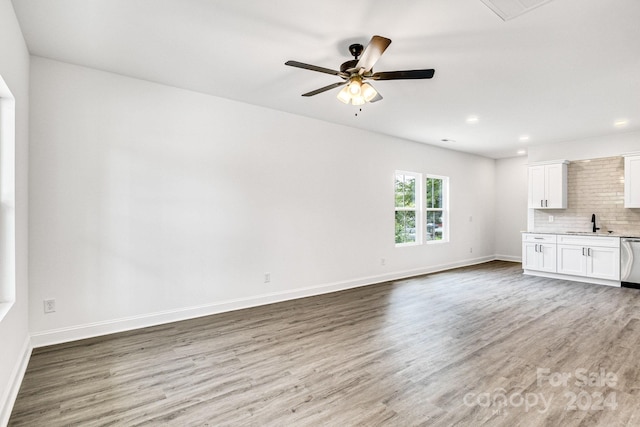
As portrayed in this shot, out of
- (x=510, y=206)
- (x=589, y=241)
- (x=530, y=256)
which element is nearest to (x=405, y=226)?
(x=530, y=256)

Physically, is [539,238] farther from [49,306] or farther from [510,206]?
[49,306]

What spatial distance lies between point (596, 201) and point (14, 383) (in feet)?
27.8

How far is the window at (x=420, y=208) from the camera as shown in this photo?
259 inches

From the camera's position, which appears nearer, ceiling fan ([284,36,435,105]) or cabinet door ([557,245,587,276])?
ceiling fan ([284,36,435,105])

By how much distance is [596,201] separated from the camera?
627 centimetres

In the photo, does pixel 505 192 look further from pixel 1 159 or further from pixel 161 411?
pixel 1 159

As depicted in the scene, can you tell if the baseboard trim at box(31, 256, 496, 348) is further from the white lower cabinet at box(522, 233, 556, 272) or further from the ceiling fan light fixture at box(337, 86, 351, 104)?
the white lower cabinet at box(522, 233, 556, 272)

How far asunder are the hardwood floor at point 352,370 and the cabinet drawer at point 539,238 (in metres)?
2.17

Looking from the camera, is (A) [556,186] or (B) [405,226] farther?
(B) [405,226]

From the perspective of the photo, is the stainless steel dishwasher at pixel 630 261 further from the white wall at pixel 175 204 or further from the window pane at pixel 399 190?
the white wall at pixel 175 204

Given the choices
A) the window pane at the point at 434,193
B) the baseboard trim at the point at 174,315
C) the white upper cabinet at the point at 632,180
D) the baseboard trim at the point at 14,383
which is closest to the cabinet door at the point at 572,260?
the white upper cabinet at the point at 632,180

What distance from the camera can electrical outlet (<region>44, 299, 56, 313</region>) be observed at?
10.2 ft

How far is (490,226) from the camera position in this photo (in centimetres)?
859

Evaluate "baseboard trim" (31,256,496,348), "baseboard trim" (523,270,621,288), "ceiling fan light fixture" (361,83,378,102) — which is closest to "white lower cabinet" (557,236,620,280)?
"baseboard trim" (523,270,621,288)
